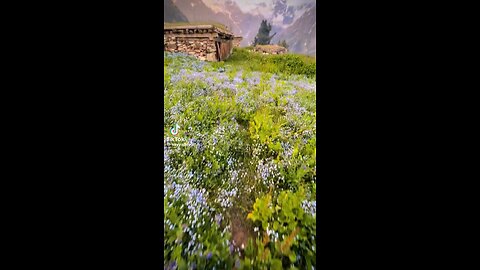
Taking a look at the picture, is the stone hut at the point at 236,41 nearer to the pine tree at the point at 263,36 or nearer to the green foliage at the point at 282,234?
the pine tree at the point at 263,36

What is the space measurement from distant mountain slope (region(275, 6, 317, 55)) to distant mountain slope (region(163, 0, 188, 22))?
830 millimetres

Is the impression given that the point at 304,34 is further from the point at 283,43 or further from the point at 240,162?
the point at 240,162

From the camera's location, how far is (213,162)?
5.79 ft

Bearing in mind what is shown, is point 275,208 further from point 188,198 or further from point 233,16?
point 233,16

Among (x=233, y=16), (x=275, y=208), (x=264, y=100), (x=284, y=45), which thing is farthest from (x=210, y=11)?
(x=275, y=208)

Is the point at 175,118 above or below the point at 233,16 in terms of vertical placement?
below

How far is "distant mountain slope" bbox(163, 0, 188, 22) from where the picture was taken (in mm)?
1787

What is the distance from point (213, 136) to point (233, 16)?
94cm

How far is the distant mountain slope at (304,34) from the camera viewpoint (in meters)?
1.80

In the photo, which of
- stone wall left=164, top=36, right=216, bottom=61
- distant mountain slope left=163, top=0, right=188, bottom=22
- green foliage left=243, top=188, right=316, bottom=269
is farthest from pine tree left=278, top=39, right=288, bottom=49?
green foliage left=243, top=188, right=316, bottom=269

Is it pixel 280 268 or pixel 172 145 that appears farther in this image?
pixel 172 145

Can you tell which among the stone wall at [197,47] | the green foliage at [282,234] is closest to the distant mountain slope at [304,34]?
the stone wall at [197,47]

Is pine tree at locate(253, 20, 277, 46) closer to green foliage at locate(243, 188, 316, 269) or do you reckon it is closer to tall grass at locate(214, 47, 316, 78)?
tall grass at locate(214, 47, 316, 78)

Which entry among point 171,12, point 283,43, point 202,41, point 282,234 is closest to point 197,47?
point 202,41
